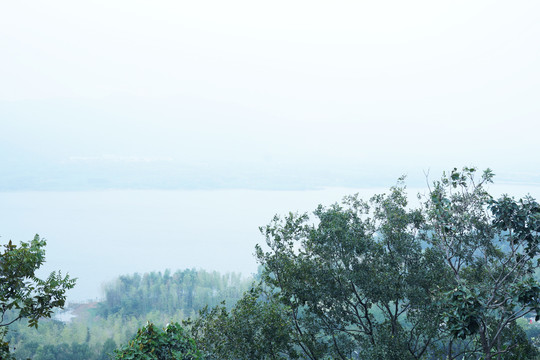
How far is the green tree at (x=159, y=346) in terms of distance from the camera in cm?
411

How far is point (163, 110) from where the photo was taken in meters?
156

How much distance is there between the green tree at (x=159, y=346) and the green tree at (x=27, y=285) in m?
1.09

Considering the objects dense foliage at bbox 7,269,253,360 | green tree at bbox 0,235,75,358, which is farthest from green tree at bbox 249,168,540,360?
dense foliage at bbox 7,269,253,360

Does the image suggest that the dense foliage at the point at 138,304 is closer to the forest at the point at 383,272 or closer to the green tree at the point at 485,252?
the forest at the point at 383,272

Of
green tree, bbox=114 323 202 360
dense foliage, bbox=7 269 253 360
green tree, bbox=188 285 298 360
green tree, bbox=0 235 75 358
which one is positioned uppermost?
green tree, bbox=0 235 75 358

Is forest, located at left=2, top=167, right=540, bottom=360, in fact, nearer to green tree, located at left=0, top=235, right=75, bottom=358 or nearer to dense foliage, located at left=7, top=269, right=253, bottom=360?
green tree, located at left=0, top=235, right=75, bottom=358

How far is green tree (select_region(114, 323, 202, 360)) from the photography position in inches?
162

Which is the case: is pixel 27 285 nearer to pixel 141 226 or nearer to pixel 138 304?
pixel 138 304

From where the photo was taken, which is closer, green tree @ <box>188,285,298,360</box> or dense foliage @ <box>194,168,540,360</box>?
dense foliage @ <box>194,168,540,360</box>

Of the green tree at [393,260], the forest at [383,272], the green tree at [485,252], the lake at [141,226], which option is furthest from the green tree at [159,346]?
the lake at [141,226]

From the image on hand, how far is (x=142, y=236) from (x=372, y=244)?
7560 centimetres

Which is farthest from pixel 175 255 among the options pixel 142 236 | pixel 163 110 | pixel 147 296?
pixel 163 110

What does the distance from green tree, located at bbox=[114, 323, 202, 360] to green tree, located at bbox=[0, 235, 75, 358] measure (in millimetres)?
1089

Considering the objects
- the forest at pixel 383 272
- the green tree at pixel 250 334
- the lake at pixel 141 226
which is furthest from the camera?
the lake at pixel 141 226
